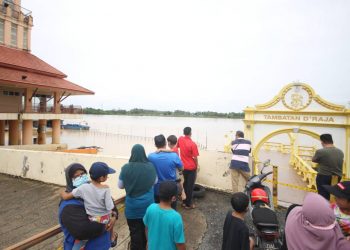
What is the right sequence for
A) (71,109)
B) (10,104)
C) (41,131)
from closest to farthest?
(10,104) < (41,131) < (71,109)

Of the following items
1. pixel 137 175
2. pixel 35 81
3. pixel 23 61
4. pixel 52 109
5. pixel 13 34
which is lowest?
pixel 137 175

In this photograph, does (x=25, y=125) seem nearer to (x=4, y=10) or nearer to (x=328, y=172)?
(x=4, y=10)

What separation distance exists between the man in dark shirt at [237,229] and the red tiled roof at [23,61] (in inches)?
786

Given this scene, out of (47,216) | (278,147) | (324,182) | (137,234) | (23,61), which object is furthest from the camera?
(23,61)

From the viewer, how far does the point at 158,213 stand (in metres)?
2.29

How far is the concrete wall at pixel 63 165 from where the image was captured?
648 cm

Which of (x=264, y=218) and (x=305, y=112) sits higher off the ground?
(x=305, y=112)

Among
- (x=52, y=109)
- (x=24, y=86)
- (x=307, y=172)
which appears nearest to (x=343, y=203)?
(x=307, y=172)

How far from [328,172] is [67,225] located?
4.67 meters

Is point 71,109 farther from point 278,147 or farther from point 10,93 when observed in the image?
point 278,147

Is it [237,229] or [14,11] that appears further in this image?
[14,11]

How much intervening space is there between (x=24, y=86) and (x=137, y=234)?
18096 millimetres

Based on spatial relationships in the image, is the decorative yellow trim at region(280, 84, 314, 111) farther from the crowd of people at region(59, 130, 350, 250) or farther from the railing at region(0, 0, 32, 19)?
the railing at region(0, 0, 32, 19)

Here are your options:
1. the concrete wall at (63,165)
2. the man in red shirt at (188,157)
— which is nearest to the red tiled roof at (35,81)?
the concrete wall at (63,165)
